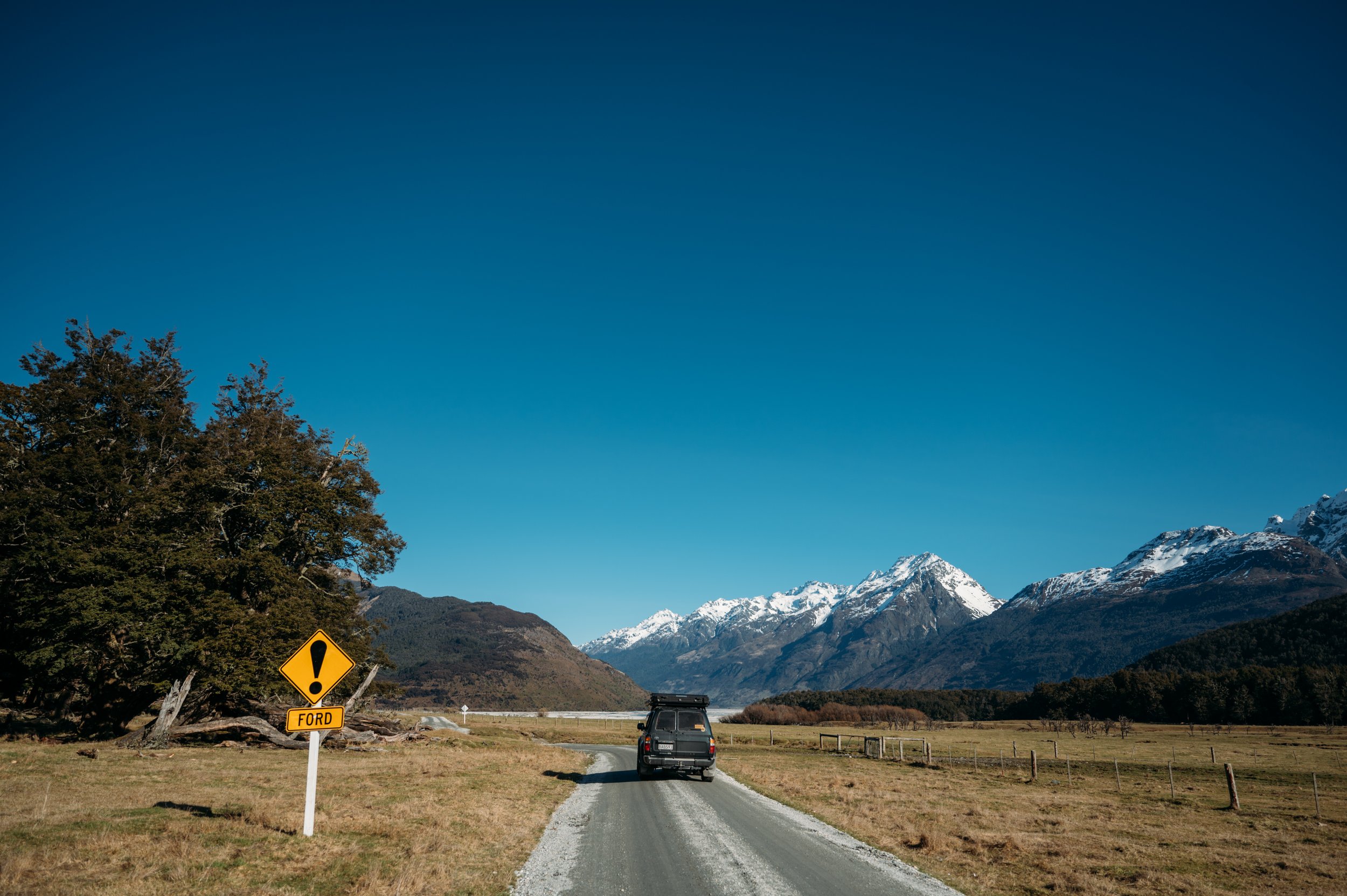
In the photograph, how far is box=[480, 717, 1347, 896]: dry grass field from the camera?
14469mm

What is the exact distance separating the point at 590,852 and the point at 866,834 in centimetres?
731

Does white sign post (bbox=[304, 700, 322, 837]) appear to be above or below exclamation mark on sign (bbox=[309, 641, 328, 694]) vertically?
below

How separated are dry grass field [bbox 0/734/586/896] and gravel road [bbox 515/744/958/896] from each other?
3.03 ft

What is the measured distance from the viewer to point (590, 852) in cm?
1321

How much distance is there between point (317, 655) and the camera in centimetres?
1298

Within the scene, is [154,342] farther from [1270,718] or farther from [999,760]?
[1270,718]

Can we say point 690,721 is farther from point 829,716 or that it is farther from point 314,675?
point 829,716

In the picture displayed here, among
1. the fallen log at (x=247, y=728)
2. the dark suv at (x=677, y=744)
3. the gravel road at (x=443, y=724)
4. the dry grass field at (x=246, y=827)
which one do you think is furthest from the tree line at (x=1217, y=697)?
the dry grass field at (x=246, y=827)

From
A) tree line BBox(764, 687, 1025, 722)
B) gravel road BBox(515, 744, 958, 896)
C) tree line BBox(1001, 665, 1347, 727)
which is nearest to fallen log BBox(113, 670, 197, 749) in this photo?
gravel road BBox(515, 744, 958, 896)

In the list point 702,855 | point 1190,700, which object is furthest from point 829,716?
point 702,855

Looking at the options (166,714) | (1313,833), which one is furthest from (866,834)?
(166,714)

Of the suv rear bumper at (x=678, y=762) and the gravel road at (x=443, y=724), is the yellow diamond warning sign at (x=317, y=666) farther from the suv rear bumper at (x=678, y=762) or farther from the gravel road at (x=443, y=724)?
the gravel road at (x=443, y=724)

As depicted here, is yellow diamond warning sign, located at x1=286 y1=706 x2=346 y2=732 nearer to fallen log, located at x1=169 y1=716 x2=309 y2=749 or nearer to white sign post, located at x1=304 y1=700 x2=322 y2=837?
white sign post, located at x1=304 y1=700 x2=322 y2=837

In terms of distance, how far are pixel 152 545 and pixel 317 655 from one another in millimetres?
25190
